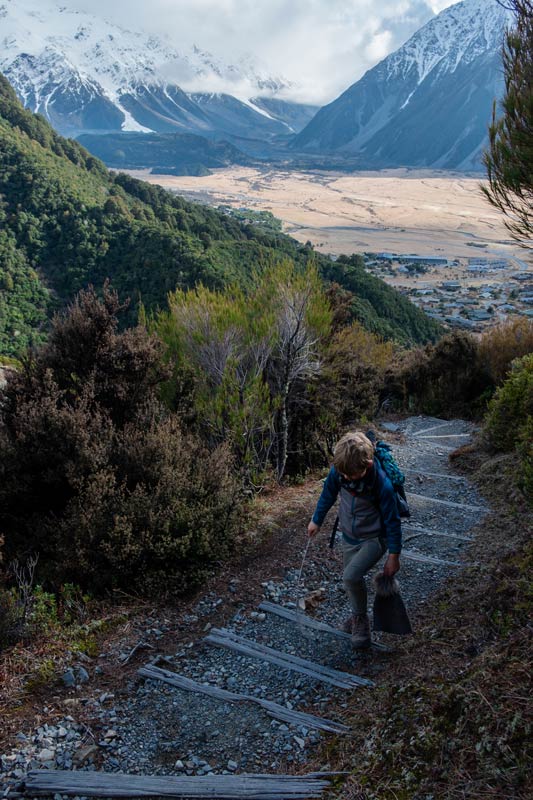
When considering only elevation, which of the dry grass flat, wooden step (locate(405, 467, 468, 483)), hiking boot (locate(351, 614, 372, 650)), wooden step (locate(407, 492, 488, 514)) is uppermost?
the dry grass flat

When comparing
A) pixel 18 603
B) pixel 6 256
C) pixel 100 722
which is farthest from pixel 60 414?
pixel 6 256

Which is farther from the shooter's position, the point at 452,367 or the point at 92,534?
the point at 452,367

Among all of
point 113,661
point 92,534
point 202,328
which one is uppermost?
point 202,328

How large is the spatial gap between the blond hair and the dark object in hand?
0.88 metres

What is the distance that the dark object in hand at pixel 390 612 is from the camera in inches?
158

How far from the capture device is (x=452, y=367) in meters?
15.9

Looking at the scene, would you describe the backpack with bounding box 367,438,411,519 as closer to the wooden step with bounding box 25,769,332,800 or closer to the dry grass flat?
the wooden step with bounding box 25,769,332,800

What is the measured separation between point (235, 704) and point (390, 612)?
122 cm

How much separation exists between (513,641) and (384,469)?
1.26 meters

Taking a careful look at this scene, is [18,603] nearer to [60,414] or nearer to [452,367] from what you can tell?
[60,414]

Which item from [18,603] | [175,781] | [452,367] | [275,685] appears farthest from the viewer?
[452,367]

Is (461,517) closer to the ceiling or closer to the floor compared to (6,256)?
closer to the floor

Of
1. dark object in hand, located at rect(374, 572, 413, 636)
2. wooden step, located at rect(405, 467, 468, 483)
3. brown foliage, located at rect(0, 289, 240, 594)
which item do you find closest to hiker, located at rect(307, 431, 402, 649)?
dark object in hand, located at rect(374, 572, 413, 636)

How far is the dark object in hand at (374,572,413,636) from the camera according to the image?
401 cm
